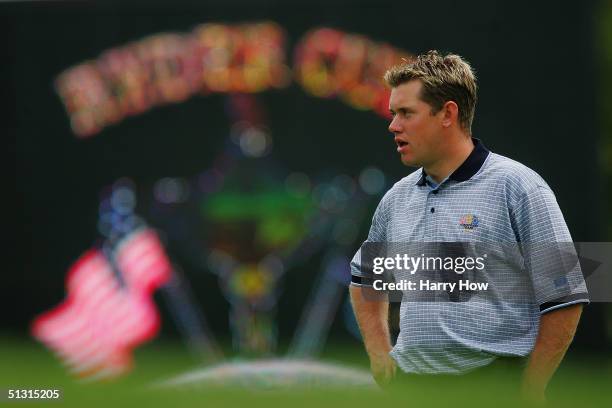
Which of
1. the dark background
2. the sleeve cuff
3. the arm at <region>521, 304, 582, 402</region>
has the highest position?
the dark background

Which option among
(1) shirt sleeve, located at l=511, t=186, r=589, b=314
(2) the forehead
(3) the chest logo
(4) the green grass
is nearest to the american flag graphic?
(4) the green grass

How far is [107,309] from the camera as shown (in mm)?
6531

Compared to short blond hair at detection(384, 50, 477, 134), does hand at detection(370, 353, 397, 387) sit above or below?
below

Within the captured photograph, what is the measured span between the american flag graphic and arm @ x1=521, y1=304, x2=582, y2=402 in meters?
4.21

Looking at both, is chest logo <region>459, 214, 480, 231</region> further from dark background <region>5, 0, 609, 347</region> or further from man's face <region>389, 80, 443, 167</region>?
dark background <region>5, 0, 609, 347</region>

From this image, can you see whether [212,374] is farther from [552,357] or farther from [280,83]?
[552,357]

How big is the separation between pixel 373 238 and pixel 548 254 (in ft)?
1.59

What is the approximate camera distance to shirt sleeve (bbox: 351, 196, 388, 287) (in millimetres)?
2664

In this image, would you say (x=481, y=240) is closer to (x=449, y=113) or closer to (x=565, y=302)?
(x=565, y=302)

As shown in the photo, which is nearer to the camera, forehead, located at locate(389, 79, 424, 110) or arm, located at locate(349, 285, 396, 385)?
forehead, located at locate(389, 79, 424, 110)

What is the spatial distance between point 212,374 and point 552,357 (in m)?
3.92

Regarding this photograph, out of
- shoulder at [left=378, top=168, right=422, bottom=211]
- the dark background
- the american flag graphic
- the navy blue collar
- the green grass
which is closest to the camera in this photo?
the navy blue collar

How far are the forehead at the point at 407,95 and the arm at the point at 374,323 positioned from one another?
47cm

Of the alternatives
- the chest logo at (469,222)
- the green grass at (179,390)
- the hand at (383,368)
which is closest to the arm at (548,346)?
the chest logo at (469,222)
